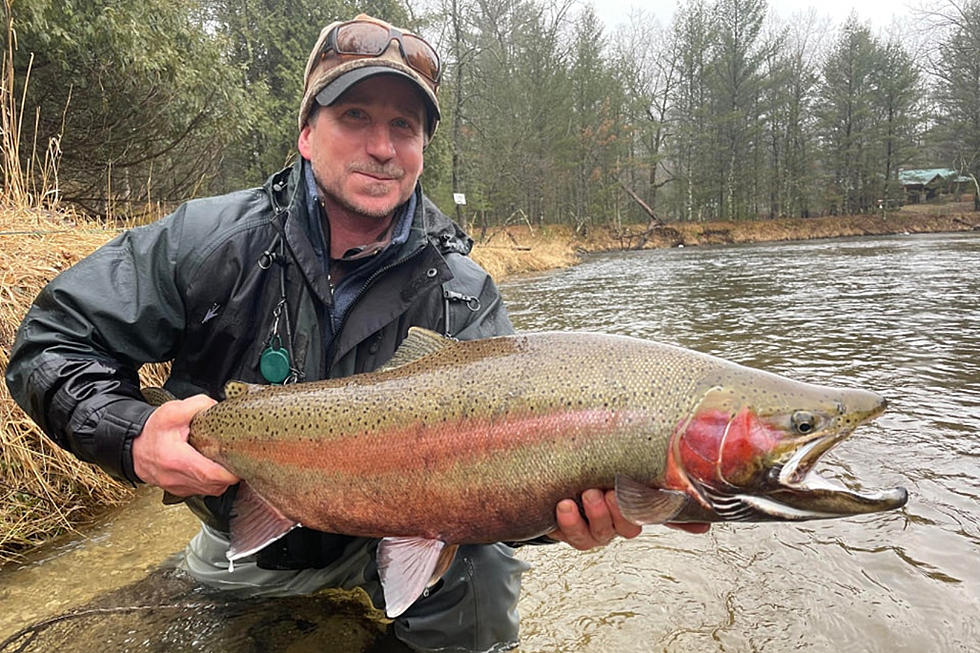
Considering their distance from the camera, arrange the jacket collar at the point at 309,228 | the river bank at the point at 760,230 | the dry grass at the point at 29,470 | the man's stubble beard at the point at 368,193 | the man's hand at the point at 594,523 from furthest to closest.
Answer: the river bank at the point at 760,230, the dry grass at the point at 29,470, the man's stubble beard at the point at 368,193, the jacket collar at the point at 309,228, the man's hand at the point at 594,523

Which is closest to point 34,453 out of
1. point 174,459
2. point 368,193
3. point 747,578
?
point 174,459

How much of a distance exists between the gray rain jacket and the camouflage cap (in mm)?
288

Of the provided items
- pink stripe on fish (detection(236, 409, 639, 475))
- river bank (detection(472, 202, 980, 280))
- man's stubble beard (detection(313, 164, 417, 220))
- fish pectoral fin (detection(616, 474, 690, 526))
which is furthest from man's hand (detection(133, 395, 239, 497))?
river bank (detection(472, 202, 980, 280))

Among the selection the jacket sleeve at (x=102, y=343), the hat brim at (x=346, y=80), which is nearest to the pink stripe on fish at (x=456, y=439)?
the jacket sleeve at (x=102, y=343)

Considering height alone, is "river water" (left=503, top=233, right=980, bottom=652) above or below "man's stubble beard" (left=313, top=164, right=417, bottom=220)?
below

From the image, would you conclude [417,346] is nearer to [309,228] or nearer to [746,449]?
[309,228]

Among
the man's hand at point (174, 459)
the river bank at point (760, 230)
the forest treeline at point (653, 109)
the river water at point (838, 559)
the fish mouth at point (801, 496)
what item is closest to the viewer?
the fish mouth at point (801, 496)

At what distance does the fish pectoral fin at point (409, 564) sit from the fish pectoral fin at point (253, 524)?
0.33 meters

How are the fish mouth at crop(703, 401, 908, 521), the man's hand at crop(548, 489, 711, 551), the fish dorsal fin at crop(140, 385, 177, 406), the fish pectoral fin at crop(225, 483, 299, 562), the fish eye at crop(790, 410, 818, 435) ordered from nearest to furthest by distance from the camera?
the fish mouth at crop(703, 401, 908, 521) → the fish eye at crop(790, 410, 818, 435) → the man's hand at crop(548, 489, 711, 551) → the fish pectoral fin at crop(225, 483, 299, 562) → the fish dorsal fin at crop(140, 385, 177, 406)

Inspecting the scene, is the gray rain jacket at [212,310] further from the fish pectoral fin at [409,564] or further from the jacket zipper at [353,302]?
the fish pectoral fin at [409,564]

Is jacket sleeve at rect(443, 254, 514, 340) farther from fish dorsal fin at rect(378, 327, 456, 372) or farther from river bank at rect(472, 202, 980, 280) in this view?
river bank at rect(472, 202, 980, 280)

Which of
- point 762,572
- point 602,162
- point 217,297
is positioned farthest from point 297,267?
point 602,162

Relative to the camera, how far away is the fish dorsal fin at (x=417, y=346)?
2.01 m

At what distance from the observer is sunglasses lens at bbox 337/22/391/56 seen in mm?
2531
